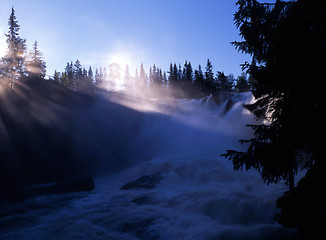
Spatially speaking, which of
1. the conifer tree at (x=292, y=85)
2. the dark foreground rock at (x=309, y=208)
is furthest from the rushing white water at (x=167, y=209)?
the conifer tree at (x=292, y=85)

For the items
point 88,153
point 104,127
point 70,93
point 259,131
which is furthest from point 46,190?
point 70,93

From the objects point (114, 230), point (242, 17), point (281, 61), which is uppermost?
point (242, 17)

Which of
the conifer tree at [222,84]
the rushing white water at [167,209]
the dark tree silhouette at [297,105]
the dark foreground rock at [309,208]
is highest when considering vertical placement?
the conifer tree at [222,84]

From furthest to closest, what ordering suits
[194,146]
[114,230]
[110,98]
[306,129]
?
1. [110,98]
2. [194,146]
3. [114,230]
4. [306,129]

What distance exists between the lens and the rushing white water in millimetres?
7312

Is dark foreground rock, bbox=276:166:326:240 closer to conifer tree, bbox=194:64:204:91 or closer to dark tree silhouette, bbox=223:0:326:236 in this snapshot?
dark tree silhouette, bbox=223:0:326:236

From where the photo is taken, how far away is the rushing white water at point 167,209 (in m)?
7.31

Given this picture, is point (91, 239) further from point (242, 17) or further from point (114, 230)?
point (242, 17)

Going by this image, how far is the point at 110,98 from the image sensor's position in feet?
104

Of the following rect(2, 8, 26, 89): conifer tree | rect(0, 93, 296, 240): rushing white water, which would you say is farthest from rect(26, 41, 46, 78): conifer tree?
rect(0, 93, 296, 240): rushing white water

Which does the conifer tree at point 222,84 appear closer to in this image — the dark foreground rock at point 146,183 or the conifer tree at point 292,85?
the dark foreground rock at point 146,183

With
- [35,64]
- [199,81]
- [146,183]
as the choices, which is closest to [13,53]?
[35,64]

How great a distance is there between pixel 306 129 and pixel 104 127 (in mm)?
24534

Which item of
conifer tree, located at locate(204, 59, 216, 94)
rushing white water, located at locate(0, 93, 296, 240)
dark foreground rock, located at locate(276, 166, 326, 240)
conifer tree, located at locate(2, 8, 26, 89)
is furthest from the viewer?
conifer tree, located at locate(204, 59, 216, 94)
